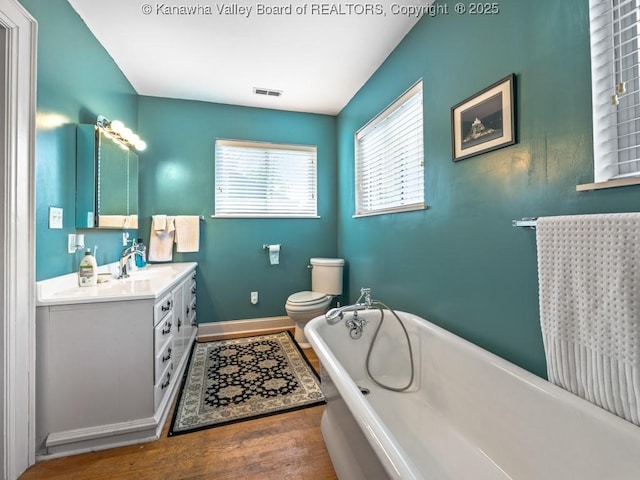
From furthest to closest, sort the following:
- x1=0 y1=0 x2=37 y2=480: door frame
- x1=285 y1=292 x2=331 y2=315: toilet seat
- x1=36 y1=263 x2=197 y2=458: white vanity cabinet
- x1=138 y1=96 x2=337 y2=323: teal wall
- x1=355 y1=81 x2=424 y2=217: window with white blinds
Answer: x1=138 y1=96 x2=337 y2=323: teal wall, x1=285 y1=292 x2=331 y2=315: toilet seat, x1=355 y1=81 x2=424 y2=217: window with white blinds, x1=36 y1=263 x2=197 y2=458: white vanity cabinet, x1=0 y1=0 x2=37 y2=480: door frame

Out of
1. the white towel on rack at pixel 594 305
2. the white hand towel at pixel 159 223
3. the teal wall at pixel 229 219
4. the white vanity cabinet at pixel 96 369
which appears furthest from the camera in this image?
the teal wall at pixel 229 219

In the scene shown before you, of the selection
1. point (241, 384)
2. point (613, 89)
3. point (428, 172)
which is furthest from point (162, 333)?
point (613, 89)

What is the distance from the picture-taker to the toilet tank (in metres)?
2.90

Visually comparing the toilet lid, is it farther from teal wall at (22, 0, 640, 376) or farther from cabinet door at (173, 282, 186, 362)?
cabinet door at (173, 282, 186, 362)

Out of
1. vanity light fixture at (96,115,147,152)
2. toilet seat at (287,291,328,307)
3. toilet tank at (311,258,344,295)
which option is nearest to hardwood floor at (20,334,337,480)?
toilet seat at (287,291,328,307)

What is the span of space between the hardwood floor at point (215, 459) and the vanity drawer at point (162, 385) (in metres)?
0.18

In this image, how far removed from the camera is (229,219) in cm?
298

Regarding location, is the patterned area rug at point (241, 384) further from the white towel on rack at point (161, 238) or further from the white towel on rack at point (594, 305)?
the white towel on rack at point (594, 305)

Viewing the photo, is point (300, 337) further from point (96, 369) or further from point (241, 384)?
point (96, 369)

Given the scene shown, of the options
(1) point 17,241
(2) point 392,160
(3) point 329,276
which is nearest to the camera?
(1) point 17,241

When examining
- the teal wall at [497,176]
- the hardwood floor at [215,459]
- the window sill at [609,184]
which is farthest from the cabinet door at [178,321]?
the window sill at [609,184]

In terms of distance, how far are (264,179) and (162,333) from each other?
195 cm

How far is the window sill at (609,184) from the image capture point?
32.5 inches

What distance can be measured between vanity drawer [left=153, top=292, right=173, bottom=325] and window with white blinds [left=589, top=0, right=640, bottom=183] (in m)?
2.02
